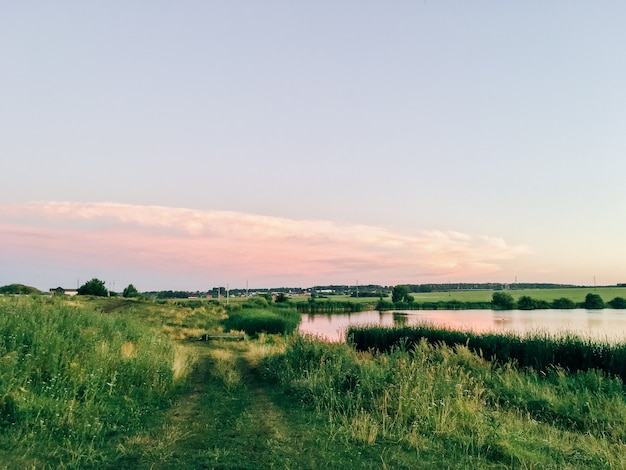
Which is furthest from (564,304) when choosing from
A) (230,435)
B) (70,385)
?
(70,385)

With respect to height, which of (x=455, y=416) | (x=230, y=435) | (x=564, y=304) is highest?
(x=455, y=416)

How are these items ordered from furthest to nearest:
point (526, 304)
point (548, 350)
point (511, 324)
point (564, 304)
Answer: point (526, 304), point (564, 304), point (511, 324), point (548, 350)

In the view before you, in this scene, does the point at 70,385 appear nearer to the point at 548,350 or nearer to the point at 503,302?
the point at 548,350

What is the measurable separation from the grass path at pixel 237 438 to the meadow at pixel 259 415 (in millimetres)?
30

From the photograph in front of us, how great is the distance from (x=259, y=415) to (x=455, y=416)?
3924 millimetres

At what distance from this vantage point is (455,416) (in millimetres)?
8320

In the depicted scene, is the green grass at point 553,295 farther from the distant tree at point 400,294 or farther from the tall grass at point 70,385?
the tall grass at point 70,385

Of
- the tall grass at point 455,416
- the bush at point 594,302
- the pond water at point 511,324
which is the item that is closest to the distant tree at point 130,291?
the pond water at point 511,324

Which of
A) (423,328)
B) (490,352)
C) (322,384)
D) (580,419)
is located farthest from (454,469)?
(423,328)

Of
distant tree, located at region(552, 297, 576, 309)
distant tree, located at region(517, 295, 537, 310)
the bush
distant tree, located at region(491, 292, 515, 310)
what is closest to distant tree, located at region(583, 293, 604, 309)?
the bush

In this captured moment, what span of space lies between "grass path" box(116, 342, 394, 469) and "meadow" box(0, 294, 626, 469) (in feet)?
0.10

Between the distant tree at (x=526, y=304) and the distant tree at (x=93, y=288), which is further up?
the distant tree at (x=93, y=288)

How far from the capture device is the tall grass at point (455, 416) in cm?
700

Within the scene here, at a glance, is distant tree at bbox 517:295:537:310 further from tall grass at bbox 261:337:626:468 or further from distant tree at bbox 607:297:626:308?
tall grass at bbox 261:337:626:468
